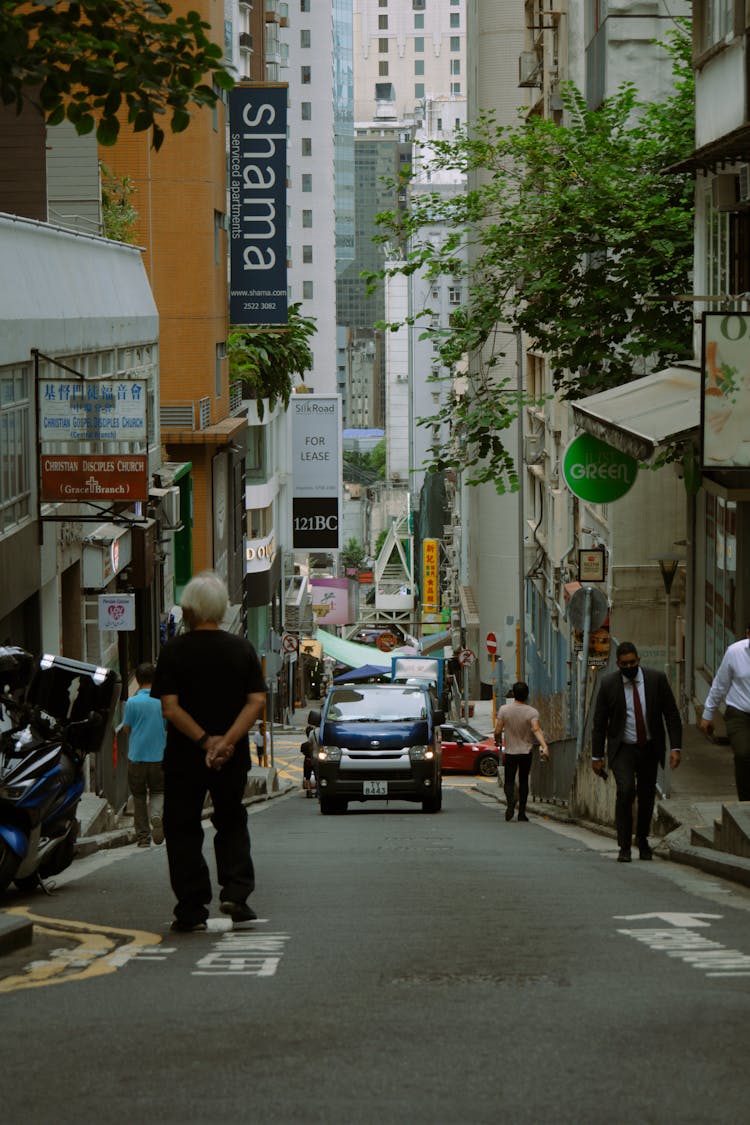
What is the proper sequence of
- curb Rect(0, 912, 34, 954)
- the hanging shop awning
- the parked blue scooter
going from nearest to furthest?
→ curb Rect(0, 912, 34, 954) < the parked blue scooter < the hanging shop awning

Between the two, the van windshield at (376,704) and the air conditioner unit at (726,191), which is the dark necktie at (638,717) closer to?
the air conditioner unit at (726,191)

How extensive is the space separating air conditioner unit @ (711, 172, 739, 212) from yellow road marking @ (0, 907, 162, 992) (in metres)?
13.2

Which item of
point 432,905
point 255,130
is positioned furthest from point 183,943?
point 255,130

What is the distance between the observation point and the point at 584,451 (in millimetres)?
20625

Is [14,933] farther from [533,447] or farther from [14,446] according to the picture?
[533,447]

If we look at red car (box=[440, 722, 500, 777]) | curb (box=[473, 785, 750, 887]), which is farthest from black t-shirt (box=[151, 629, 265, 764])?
red car (box=[440, 722, 500, 777])

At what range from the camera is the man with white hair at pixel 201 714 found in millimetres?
7941

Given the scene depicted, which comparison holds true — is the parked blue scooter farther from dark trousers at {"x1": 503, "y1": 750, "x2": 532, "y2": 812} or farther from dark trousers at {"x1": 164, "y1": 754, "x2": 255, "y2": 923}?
dark trousers at {"x1": 503, "y1": 750, "x2": 532, "y2": 812}

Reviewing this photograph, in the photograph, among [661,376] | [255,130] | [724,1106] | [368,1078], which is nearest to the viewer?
[724,1106]

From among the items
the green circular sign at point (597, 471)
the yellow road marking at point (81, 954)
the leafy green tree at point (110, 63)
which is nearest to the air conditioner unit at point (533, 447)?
the green circular sign at point (597, 471)

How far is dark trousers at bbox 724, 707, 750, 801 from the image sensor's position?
13.3 meters

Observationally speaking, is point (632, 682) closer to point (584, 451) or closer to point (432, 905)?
Result: point (432, 905)

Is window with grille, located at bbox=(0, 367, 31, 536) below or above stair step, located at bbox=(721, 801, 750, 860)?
above

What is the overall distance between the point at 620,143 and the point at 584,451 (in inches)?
211
